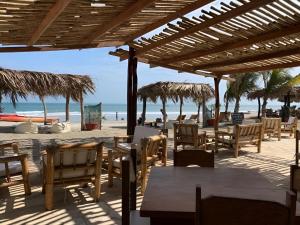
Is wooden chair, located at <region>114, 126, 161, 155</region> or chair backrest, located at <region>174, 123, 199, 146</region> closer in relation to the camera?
wooden chair, located at <region>114, 126, 161, 155</region>

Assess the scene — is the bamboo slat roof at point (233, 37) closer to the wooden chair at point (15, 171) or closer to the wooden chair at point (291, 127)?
the wooden chair at point (15, 171)

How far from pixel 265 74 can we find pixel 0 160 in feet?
65.8

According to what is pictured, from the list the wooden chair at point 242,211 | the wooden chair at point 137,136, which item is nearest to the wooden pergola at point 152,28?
the wooden chair at point 137,136

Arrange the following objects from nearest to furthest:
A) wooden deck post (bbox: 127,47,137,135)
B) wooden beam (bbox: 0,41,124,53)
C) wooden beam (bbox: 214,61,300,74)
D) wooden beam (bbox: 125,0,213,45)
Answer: wooden beam (bbox: 125,0,213,45) < wooden beam (bbox: 0,41,124,53) < wooden deck post (bbox: 127,47,137,135) < wooden beam (bbox: 214,61,300,74)

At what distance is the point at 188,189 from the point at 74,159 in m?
2.32

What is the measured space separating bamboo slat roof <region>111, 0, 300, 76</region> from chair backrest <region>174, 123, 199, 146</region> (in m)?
1.52

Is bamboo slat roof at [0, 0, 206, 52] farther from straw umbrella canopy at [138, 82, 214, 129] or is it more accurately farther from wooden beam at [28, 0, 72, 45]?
straw umbrella canopy at [138, 82, 214, 129]

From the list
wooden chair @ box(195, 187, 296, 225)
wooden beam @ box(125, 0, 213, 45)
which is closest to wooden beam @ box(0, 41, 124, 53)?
wooden beam @ box(125, 0, 213, 45)

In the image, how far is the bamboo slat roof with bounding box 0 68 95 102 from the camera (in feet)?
33.0

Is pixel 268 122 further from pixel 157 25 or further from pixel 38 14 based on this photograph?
pixel 38 14

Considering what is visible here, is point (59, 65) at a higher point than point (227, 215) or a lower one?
higher

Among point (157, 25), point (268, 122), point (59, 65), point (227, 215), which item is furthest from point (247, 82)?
point (59, 65)

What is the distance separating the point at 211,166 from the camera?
324 cm

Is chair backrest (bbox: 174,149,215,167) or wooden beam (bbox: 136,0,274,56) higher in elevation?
wooden beam (bbox: 136,0,274,56)
